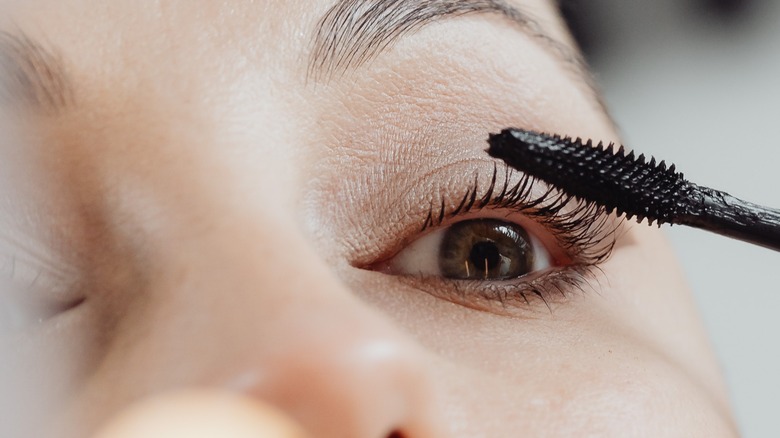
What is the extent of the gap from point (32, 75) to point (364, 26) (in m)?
0.20

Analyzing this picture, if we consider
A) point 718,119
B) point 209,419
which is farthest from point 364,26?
point 718,119

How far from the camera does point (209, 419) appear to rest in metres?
0.33

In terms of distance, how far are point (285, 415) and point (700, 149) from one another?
1.22 metres

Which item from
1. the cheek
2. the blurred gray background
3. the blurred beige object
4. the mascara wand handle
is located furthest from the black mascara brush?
the blurred gray background

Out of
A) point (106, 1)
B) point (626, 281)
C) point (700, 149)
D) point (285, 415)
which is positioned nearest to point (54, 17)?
point (106, 1)

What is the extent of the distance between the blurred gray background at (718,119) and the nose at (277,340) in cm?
95

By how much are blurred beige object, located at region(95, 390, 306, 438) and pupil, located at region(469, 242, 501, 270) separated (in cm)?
22

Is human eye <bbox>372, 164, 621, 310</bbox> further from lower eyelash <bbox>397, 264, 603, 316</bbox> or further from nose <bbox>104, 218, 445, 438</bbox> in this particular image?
nose <bbox>104, 218, 445, 438</bbox>

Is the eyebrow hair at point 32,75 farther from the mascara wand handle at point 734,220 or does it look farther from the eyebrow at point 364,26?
the mascara wand handle at point 734,220

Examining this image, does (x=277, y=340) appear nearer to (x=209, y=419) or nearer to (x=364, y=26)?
(x=209, y=419)

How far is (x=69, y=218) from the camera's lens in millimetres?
417

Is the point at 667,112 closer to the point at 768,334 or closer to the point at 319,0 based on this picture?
the point at 768,334

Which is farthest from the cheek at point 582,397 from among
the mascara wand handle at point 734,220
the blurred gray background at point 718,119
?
the blurred gray background at point 718,119

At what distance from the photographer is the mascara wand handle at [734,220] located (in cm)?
51
